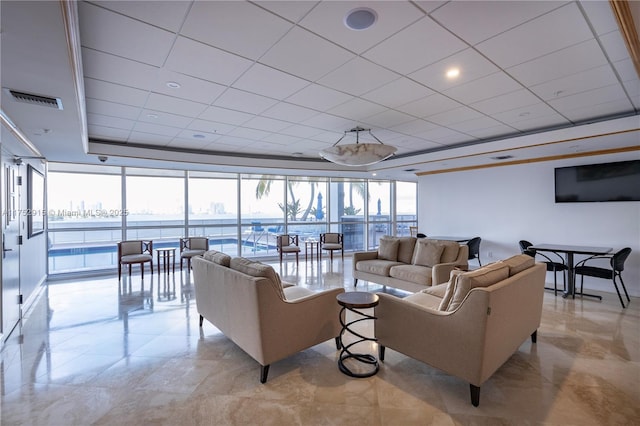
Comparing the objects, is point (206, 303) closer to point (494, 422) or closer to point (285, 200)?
point (494, 422)

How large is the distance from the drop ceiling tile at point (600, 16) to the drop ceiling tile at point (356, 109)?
78.8 inches

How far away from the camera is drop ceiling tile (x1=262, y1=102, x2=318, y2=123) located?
12.4 ft

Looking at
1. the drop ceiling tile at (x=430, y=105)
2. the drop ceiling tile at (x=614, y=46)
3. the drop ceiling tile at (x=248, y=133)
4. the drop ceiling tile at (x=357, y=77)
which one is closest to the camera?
the drop ceiling tile at (x=614, y=46)

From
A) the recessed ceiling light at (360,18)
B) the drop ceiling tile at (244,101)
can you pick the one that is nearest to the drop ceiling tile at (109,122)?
the drop ceiling tile at (244,101)

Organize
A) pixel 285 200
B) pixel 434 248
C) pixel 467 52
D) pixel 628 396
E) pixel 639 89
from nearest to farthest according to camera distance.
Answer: pixel 628 396, pixel 467 52, pixel 639 89, pixel 434 248, pixel 285 200

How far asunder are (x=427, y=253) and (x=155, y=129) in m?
4.67

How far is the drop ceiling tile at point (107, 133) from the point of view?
182 inches

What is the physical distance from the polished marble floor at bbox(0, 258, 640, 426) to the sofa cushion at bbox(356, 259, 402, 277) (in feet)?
6.74

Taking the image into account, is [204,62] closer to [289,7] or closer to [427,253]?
[289,7]

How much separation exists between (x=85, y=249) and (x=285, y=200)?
5025mm

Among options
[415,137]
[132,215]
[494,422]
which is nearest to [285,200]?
[132,215]

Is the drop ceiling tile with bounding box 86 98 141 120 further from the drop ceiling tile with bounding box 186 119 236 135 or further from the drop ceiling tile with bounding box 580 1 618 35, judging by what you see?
the drop ceiling tile with bounding box 580 1 618 35

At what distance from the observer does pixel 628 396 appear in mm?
2334

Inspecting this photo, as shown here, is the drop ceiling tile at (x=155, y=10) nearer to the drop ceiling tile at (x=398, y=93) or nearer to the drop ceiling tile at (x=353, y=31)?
the drop ceiling tile at (x=353, y=31)
